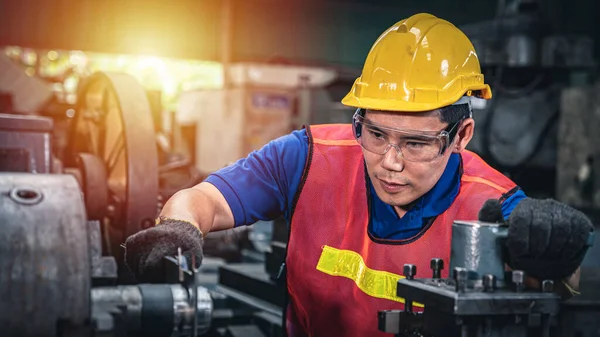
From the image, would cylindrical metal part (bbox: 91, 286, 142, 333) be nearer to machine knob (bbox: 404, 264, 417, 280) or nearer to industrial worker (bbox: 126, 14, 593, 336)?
industrial worker (bbox: 126, 14, 593, 336)

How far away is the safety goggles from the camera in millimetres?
2154

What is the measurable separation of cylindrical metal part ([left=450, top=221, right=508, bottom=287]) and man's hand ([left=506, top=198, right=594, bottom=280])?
3 cm

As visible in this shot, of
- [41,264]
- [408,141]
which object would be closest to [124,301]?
[41,264]

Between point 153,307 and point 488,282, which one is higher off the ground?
point 488,282

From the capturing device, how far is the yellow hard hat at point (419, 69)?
2.21m

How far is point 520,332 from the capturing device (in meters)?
1.58

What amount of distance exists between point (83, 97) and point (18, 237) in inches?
96.3

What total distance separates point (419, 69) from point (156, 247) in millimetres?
901

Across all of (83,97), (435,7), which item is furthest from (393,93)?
(435,7)

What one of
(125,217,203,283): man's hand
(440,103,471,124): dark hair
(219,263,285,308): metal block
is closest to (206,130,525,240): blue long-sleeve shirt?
(440,103,471,124): dark hair

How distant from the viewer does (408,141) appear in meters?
2.17

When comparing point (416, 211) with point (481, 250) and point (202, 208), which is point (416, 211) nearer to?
point (202, 208)

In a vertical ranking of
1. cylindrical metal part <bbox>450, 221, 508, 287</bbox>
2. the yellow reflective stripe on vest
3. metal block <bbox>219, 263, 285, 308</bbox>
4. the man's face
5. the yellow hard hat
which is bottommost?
metal block <bbox>219, 263, 285, 308</bbox>

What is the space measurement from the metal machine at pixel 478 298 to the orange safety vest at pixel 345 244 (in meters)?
0.62
